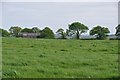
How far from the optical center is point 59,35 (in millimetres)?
86188

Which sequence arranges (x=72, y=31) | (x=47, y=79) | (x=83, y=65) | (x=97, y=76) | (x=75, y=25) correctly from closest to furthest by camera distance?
(x=47, y=79) < (x=97, y=76) < (x=83, y=65) < (x=72, y=31) < (x=75, y=25)

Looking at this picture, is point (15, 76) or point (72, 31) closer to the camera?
point (15, 76)

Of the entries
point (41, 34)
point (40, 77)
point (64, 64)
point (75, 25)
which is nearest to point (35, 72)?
point (40, 77)

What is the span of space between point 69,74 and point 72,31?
80380 mm

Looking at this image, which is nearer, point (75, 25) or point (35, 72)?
point (35, 72)

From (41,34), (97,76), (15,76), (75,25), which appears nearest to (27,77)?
(15,76)

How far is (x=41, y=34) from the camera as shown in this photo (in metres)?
84.3

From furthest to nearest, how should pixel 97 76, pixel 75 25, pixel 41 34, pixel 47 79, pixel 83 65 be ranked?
→ pixel 75 25
pixel 41 34
pixel 83 65
pixel 97 76
pixel 47 79

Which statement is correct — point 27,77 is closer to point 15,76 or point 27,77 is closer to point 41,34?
point 15,76

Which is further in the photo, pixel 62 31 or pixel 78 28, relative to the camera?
pixel 78 28

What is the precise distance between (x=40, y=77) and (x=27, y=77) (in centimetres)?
46

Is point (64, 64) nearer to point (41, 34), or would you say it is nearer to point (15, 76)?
point (15, 76)

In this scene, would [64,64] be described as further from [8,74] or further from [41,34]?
[41,34]

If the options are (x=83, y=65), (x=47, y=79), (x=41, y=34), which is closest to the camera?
(x=47, y=79)
